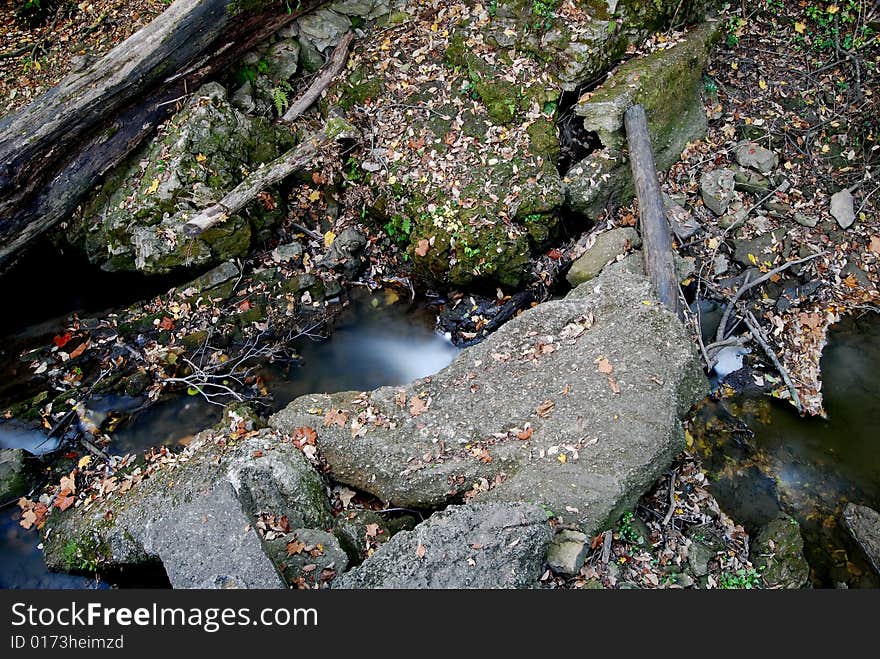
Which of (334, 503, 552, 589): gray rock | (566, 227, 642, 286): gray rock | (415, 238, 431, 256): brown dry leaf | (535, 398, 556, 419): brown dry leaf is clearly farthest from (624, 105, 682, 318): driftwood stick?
(334, 503, 552, 589): gray rock

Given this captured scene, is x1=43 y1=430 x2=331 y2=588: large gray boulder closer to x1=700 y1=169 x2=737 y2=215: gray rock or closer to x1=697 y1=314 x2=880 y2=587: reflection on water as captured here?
x1=697 y1=314 x2=880 y2=587: reflection on water

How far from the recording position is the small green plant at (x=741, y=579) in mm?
4992

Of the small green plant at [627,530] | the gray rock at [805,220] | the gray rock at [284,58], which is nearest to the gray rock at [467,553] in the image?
the small green plant at [627,530]

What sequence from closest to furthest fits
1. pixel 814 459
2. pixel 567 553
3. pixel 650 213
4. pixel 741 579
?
pixel 567 553 → pixel 741 579 → pixel 814 459 → pixel 650 213

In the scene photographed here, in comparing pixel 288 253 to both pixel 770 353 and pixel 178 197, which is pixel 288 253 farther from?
pixel 770 353

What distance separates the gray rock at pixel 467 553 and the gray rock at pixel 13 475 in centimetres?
418

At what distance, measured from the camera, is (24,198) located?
7328 mm

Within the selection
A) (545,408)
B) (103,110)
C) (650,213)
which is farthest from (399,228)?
(103,110)

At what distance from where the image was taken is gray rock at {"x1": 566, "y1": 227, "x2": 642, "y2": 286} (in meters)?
7.29

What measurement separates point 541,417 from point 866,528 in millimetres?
3518

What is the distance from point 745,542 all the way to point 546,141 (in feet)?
17.4

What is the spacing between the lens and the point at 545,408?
538 cm

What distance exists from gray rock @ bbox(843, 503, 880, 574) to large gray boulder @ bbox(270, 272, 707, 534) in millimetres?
2081

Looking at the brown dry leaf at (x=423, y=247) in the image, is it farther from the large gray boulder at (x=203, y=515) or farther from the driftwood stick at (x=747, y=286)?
the driftwood stick at (x=747, y=286)
